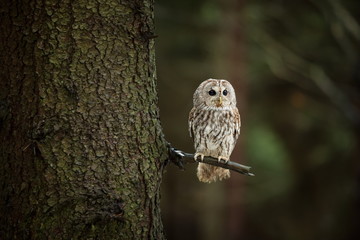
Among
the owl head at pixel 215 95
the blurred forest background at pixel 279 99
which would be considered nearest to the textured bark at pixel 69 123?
the owl head at pixel 215 95

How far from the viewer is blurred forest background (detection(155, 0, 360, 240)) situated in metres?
6.58

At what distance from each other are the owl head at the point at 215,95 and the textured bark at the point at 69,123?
0.67 m

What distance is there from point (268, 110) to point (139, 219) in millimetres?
6714

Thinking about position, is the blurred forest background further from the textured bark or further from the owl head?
the textured bark

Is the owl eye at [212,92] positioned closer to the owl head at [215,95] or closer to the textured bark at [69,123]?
the owl head at [215,95]

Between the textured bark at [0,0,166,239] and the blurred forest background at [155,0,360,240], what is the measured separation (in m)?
3.50

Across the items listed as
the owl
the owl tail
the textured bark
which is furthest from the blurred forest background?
the textured bark

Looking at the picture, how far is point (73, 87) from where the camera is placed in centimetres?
228

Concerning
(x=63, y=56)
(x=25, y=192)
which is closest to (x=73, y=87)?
(x=63, y=56)

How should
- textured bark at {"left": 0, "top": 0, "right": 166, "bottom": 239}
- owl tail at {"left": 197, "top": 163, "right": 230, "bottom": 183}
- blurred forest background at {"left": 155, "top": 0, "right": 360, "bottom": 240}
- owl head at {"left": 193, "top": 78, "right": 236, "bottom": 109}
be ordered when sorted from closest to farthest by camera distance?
textured bark at {"left": 0, "top": 0, "right": 166, "bottom": 239}, owl head at {"left": 193, "top": 78, "right": 236, "bottom": 109}, owl tail at {"left": 197, "top": 163, "right": 230, "bottom": 183}, blurred forest background at {"left": 155, "top": 0, "right": 360, "bottom": 240}

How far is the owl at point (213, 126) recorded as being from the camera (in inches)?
119

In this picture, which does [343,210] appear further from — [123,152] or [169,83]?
[123,152]

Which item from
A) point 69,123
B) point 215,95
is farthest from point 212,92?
point 69,123

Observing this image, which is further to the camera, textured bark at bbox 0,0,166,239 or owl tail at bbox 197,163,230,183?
owl tail at bbox 197,163,230,183
